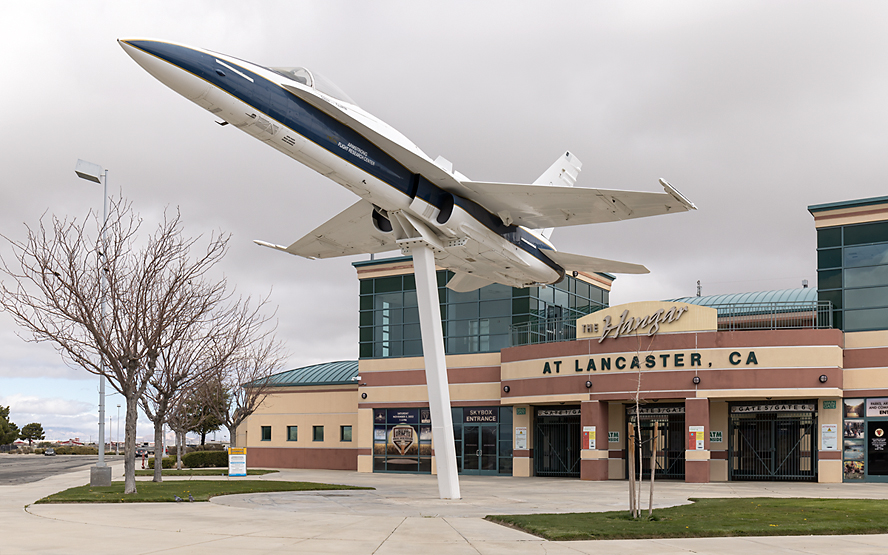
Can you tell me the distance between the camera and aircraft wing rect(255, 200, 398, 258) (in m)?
21.7

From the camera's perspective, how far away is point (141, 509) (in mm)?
16344

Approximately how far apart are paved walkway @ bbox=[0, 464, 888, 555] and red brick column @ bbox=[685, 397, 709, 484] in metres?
7.68

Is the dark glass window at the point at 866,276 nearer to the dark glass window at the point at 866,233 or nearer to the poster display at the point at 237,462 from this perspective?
the dark glass window at the point at 866,233

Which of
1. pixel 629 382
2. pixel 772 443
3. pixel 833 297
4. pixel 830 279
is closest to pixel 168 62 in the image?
pixel 629 382

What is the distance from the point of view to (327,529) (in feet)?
42.8

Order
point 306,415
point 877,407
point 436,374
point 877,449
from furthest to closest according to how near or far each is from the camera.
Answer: point 306,415
point 877,407
point 877,449
point 436,374

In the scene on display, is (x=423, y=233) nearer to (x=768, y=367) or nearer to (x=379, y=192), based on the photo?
(x=379, y=192)

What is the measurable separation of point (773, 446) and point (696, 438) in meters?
4.01

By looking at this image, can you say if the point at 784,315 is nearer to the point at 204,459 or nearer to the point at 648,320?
the point at 648,320

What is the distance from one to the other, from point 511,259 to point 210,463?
103 ft

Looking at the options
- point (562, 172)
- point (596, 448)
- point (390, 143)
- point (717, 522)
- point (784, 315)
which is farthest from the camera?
point (784, 315)

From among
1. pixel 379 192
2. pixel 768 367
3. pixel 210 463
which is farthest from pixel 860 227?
pixel 210 463

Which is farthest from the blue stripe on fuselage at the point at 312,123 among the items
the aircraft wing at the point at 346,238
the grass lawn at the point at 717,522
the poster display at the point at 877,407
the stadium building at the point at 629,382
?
the poster display at the point at 877,407

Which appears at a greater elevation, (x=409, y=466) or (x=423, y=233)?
(x=423, y=233)
